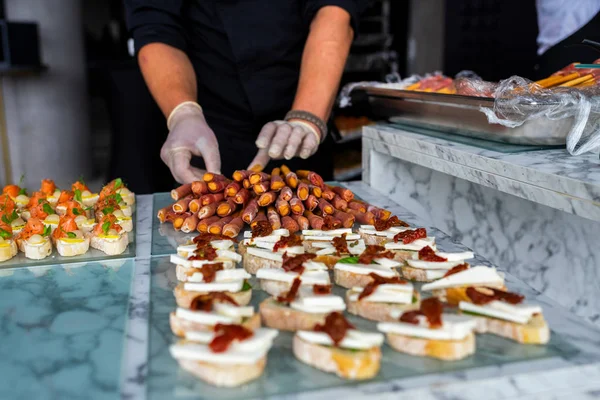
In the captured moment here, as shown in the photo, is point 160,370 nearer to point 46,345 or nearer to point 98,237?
point 46,345

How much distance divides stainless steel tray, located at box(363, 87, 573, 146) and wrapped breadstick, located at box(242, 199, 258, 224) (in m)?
0.76

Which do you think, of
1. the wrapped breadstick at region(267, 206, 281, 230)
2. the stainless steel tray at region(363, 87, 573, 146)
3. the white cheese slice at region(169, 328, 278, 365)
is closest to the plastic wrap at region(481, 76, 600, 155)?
the stainless steel tray at region(363, 87, 573, 146)

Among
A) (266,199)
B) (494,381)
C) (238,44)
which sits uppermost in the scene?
(238,44)

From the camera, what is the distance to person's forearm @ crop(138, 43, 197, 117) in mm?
2559

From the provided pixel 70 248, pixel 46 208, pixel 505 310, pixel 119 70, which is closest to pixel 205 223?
pixel 70 248

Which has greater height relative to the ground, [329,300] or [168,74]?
[168,74]

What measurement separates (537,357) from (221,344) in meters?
0.56

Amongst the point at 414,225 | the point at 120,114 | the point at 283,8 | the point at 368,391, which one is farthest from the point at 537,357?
the point at 120,114

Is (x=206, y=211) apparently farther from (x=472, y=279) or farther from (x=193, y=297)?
(x=472, y=279)

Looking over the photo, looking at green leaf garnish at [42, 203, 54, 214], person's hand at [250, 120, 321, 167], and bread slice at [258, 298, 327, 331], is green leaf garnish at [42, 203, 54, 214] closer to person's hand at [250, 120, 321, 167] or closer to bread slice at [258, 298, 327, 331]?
person's hand at [250, 120, 321, 167]

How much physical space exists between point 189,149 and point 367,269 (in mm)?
1207

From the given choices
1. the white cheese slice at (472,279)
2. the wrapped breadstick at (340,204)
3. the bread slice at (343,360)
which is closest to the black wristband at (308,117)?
the wrapped breadstick at (340,204)

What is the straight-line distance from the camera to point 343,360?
3.08ft

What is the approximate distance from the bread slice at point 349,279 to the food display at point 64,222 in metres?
0.66
